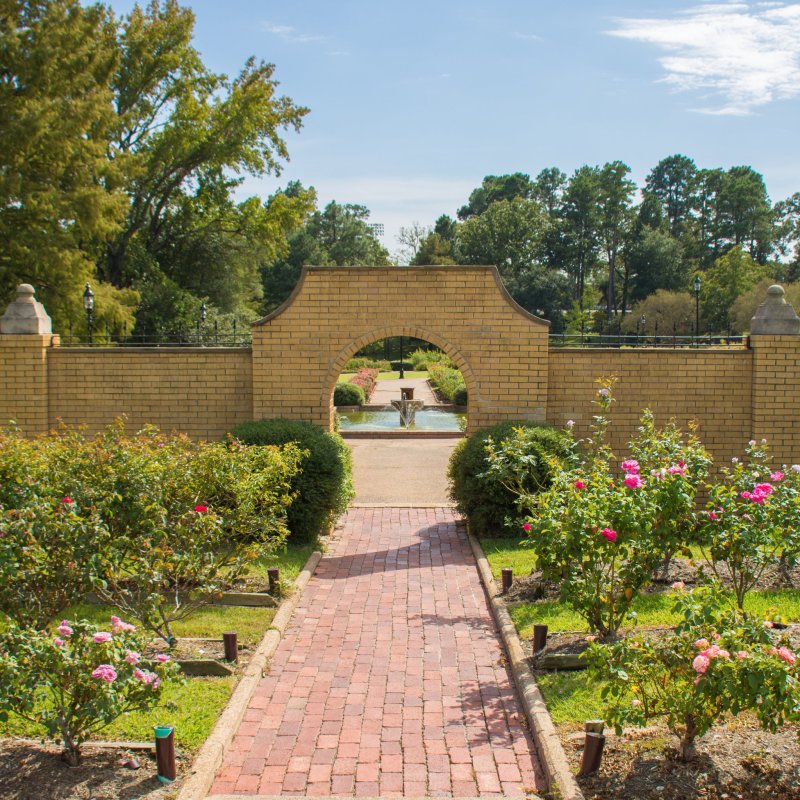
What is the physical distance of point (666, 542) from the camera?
6582 millimetres

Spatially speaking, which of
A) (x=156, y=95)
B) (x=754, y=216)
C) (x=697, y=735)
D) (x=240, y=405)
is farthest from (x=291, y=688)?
(x=754, y=216)

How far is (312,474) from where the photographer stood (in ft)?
34.8

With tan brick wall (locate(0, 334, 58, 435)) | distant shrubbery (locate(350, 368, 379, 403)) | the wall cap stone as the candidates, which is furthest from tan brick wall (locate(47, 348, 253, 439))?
distant shrubbery (locate(350, 368, 379, 403))

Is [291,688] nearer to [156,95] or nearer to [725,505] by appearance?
[725,505]

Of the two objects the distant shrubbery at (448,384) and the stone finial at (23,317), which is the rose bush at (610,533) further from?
the distant shrubbery at (448,384)

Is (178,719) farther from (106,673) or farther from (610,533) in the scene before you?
(610,533)

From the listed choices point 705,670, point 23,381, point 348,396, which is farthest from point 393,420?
point 705,670

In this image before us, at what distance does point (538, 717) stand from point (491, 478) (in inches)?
197

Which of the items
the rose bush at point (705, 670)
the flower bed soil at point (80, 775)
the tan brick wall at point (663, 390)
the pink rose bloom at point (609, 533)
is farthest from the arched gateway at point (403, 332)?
the flower bed soil at point (80, 775)

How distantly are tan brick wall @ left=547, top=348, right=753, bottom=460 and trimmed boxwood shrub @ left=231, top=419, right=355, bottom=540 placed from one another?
126 inches

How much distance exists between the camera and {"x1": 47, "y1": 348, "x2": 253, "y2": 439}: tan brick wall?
11.9m

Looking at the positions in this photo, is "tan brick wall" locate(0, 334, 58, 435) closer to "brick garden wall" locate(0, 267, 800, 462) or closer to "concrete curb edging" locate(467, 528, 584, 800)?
"brick garden wall" locate(0, 267, 800, 462)

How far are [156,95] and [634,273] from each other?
45335 mm

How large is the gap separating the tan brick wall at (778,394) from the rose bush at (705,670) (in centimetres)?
738
